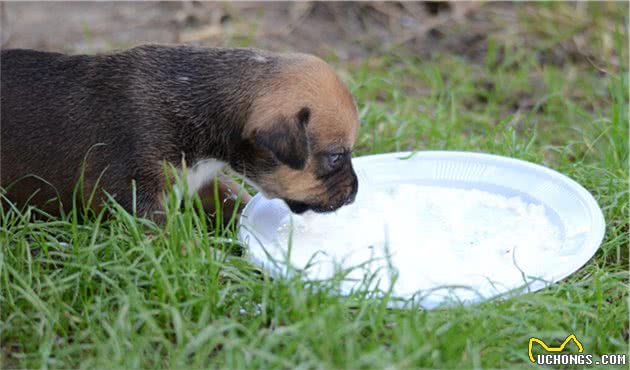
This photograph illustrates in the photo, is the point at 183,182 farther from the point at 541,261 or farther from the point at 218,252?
the point at 541,261

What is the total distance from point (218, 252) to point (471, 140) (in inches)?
102

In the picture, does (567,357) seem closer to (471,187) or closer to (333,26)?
(471,187)

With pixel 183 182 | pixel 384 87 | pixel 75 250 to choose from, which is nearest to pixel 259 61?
pixel 183 182

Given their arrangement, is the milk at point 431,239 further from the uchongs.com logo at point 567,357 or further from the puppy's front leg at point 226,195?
the puppy's front leg at point 226,195

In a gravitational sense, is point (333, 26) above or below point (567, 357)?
above

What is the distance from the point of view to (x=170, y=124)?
471 cm

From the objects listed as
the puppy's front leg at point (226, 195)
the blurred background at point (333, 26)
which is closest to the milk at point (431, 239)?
the puppy's front leg at point (226, 195)

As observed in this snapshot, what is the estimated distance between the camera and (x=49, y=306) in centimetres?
398

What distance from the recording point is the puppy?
14.9 ft

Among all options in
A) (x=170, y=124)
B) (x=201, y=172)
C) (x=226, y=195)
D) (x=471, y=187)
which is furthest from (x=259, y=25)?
(x=170, y=124)

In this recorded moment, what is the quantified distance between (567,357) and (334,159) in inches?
58.7

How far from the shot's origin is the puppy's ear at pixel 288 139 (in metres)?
4.36

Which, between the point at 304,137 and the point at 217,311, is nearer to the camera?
the point at 217,311

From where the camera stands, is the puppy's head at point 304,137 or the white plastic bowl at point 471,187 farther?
the puppy's head at point 304,137
